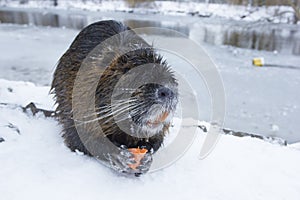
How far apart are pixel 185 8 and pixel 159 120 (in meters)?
16.2

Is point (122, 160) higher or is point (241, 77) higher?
point (122, 160)

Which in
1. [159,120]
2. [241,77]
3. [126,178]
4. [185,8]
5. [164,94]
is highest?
[164,94]

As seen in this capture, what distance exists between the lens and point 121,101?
1.25 meters

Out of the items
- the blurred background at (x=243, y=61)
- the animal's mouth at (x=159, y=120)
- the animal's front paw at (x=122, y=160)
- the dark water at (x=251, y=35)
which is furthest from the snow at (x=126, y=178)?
the dark water at (x=251, y=35)

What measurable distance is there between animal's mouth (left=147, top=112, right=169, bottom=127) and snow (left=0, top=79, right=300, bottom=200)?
0.92 ft

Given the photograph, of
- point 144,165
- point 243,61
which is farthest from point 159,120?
point 243,61

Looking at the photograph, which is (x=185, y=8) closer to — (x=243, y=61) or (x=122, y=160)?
(x=243, y=61)

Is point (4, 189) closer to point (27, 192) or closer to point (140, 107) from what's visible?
point (27, 192)

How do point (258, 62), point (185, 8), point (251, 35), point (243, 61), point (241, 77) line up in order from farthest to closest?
point (185, 8) < point (251, 35) < point (243, 61) < point (258, 62) < point (241, 77)

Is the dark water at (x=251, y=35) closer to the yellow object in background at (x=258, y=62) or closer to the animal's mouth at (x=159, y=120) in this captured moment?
the yellow object in background at (x=258, y=62)

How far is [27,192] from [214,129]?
135 cm

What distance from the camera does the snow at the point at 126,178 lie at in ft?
4.18

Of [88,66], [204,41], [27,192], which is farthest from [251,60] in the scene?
[27,192]

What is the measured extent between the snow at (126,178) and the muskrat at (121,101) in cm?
8
